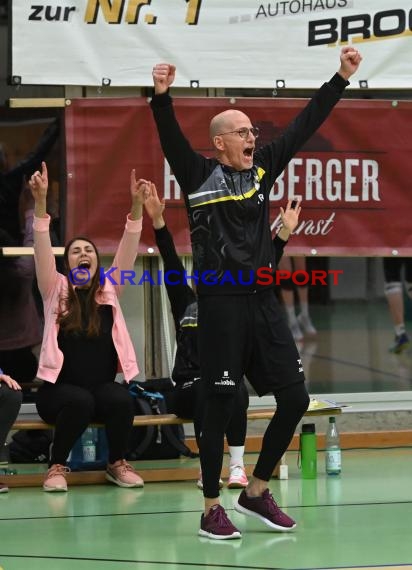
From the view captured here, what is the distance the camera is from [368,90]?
780 centimetres

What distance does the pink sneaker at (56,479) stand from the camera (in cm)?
624

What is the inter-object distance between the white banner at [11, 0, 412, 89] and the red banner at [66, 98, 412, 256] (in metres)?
0.17

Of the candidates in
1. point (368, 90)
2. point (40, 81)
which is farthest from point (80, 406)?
point (368, 90)

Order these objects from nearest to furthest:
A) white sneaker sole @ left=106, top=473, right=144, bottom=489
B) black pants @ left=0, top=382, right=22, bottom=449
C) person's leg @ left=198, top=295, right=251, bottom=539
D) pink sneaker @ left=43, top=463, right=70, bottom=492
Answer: person's leg @ left=198, top=295, right=251, bottom=539 < black pants @ left=0, top=382, right=22, bottom=449 < pink sneaker @ left=43, top=463, right=70, bottom=492 < white sneaker sole @ left=106, top=473, right=144, bottom=489

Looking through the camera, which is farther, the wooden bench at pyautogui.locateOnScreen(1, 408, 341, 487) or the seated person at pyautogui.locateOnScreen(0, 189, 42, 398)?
the seated person at pyautogui.locateOnScreen(0, 189, 42, 398)

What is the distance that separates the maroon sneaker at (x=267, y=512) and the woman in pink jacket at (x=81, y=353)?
1.44 m

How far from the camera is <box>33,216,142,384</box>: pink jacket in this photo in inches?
249

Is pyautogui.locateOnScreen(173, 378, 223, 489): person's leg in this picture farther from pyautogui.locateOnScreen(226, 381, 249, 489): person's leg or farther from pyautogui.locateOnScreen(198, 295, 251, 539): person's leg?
pyautogui.locateOnScreen(198, 295, 251, 539): person's leg

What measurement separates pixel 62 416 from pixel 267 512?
1.61m

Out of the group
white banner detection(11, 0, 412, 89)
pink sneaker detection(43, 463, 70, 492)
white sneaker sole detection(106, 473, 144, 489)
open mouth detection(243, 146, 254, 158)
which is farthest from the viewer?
white banner detection(11, 0, 412, 89)

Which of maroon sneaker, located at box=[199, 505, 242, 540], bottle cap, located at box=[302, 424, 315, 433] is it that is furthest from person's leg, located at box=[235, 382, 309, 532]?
bottle cap, located at box=[302, 424, 315, 433]

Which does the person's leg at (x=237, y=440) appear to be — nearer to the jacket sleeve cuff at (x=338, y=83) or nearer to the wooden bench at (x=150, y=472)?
the wooden bench at (x=150, y=472)

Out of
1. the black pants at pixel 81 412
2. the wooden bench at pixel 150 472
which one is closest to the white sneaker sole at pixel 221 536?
the black pants at pixel 81 412

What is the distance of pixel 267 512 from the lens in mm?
4965
